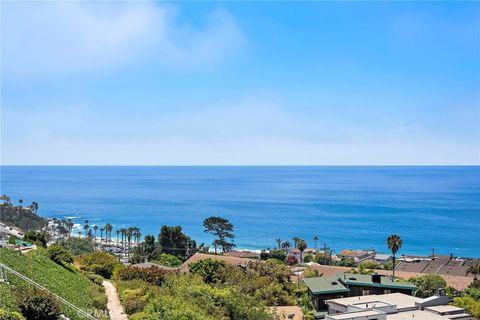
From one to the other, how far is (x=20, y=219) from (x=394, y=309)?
91.3m

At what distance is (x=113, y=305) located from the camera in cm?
2609

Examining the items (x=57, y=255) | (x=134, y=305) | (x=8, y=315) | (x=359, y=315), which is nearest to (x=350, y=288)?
(x=359, y=315)

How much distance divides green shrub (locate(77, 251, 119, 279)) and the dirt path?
4599mm

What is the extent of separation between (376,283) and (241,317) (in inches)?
488

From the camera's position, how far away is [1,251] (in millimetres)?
25578

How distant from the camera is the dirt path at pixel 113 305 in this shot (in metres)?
23.8

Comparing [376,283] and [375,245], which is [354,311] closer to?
[376,283]

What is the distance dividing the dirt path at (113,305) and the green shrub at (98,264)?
15.1 feet

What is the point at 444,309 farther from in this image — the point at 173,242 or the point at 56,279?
the point at 173,242

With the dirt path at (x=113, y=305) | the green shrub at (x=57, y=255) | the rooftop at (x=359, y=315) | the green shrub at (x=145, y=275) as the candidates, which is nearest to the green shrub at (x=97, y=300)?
the dirt path at (x=113, y=305)

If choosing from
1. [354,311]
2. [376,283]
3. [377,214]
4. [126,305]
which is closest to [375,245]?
[377,214]

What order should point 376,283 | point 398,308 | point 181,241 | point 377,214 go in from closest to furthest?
point 398,308 → point 376,283 → point 181,241 → point 377,214

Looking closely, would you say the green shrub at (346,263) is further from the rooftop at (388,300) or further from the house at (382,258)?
the rooftop at (388,300)

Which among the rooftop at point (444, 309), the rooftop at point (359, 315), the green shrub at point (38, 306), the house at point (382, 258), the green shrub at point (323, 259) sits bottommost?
the house at point (382, 258)
